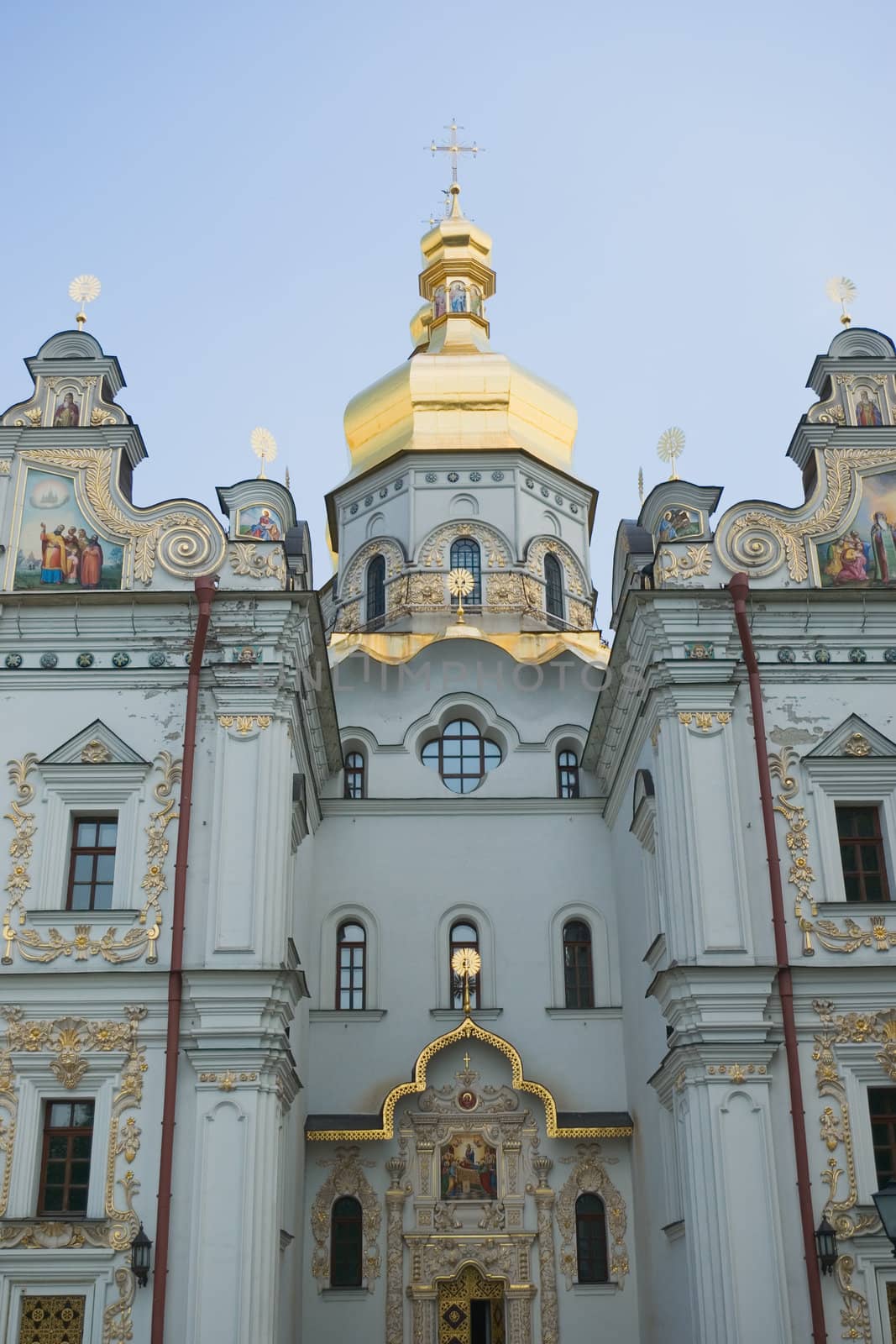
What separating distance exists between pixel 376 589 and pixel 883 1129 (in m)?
14.7

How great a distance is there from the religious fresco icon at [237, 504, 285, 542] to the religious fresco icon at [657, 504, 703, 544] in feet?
14.7

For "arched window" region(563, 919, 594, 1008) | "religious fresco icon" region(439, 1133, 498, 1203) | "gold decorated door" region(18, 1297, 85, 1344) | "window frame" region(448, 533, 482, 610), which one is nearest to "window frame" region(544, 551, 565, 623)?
"window frame" region(448, 533, 482, 610)

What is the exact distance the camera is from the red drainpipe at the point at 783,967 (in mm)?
14656

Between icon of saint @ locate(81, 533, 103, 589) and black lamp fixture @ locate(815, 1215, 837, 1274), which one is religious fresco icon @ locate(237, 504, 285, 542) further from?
black lamp fixture @ locate(815, 1215, 837, 1274)

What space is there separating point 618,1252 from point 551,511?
13476 millimetres

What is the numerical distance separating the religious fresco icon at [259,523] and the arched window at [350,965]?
653 centimetres

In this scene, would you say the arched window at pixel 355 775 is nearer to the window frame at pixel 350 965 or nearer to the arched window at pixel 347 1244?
the window frame at pixel 350 965

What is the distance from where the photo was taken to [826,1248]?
14.7 m

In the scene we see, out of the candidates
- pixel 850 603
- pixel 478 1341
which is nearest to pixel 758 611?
pixel 850 603

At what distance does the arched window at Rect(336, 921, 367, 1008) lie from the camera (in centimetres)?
2144

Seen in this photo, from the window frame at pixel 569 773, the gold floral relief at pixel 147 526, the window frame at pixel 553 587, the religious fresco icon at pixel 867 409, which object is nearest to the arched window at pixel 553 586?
the window frame at pixel 553 587

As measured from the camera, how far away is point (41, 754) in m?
16.9

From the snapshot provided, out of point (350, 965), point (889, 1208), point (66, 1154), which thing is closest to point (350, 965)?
point (350, 965)

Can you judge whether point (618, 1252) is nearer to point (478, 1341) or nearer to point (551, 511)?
point (478, 1341)
